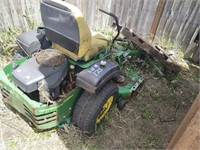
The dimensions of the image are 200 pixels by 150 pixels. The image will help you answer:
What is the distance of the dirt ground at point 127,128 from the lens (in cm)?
265

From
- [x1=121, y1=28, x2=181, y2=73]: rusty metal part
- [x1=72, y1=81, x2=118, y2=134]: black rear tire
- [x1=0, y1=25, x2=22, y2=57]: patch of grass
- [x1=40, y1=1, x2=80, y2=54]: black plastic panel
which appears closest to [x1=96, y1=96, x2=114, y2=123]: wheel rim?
[x1=72, y1=81, x2=118, y2=134]: black rear tire

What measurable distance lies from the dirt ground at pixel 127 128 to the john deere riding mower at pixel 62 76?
0.20 meters

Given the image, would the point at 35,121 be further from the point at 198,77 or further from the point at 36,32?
the point at 198,77

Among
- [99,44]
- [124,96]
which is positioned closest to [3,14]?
[99,44]

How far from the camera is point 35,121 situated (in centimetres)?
244

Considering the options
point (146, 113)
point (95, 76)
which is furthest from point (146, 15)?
point (95, 76)

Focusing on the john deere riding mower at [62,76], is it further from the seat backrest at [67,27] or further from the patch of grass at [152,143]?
the patch of grass at [152,143]

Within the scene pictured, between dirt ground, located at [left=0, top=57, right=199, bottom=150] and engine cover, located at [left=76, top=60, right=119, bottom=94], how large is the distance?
70 cm

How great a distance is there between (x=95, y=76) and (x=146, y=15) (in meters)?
2.45

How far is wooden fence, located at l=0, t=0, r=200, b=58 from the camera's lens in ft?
12.1

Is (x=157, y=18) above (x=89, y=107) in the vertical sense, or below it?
above

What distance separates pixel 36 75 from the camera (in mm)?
2287

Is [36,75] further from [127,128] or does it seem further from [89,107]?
[127,128]

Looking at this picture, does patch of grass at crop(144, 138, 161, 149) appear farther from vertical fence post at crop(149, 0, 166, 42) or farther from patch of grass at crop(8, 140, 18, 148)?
vertical fence post at crop(149, 0, 166, 42)
